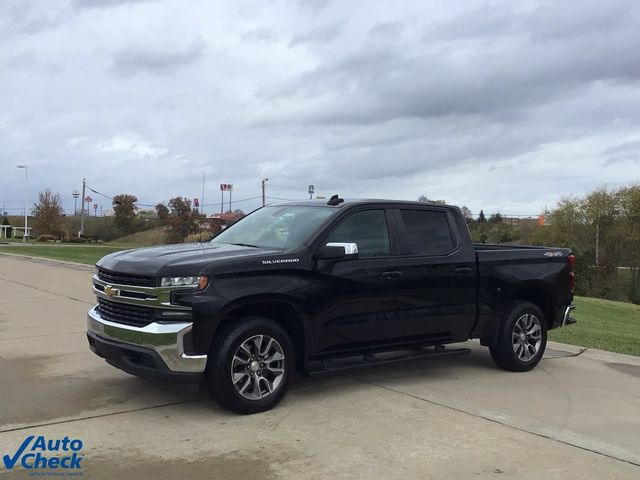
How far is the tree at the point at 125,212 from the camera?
90.1m

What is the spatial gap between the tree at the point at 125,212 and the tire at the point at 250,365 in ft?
292

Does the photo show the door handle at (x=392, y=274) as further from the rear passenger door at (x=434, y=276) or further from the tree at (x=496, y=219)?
the tree at (x=496, y=219)

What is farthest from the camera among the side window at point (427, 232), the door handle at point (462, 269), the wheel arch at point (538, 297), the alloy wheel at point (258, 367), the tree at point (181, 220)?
the tree at point (181, 220)

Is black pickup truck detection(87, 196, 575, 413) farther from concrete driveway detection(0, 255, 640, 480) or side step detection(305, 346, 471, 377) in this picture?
concrete driveway detection(0, 255, 640, 480)

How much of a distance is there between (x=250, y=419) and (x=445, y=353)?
102 inches

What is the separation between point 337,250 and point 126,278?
6.12 ft

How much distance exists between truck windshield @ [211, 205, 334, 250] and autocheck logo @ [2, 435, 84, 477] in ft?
8.00

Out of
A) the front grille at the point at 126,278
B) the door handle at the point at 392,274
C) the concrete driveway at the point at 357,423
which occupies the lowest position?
the concrete driveway at the point at 357,423

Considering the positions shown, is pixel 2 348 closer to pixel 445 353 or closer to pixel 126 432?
pixel 126 432

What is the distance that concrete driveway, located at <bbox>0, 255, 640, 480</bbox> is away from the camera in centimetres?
426

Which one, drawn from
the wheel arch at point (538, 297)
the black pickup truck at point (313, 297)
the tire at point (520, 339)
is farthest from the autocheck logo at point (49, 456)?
the wheel arch at point (538, 297)

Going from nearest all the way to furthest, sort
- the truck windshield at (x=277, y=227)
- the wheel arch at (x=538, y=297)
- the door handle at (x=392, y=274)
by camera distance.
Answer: the truck windshield at (x=277, y=227) → the door handle at (x=392, y=274) → the wheel arch at (x=538, y=297)

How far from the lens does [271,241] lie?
6098 millimetres

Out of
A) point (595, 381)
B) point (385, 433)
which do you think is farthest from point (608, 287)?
point (385, 433)
